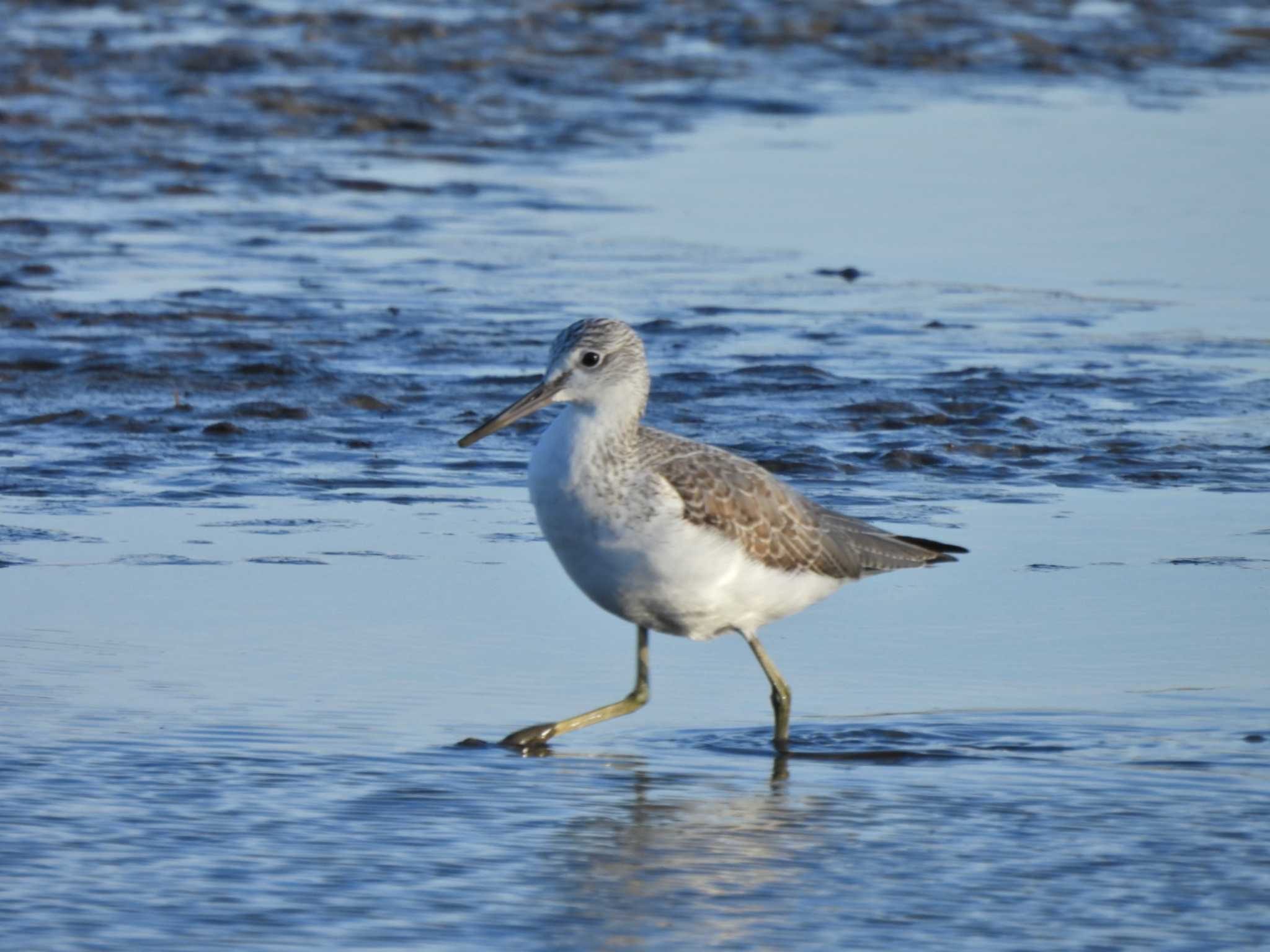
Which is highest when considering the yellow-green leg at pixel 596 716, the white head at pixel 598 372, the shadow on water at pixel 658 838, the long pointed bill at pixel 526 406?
the white head at pixel 598 372

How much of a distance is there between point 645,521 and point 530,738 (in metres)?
0.64

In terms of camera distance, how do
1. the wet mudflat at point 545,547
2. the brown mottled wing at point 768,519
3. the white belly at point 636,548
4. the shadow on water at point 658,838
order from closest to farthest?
1. the shadow on water at point 658,838
2. the wet mudflat at point 545,547
3. the white belly at point 636,548
4. the brown mottled wing at point 768,519

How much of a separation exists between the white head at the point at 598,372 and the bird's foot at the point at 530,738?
2.87ft

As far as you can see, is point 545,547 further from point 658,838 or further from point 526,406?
point 658,838

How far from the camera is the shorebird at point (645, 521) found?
6395 millimetres

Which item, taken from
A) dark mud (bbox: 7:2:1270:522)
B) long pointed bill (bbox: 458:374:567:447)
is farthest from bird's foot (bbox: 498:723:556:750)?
dark mud (bbox: 7:2:1270:522)

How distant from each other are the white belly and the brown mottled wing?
0.20 feet

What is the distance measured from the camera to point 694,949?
4996 millimetres

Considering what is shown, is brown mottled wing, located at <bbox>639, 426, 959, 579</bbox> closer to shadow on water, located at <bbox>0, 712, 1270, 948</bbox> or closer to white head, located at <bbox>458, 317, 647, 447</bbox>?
white head, located at <bbox>458, 317, 647, 447</bbox>

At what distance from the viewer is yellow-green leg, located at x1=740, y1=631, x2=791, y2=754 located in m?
6.47

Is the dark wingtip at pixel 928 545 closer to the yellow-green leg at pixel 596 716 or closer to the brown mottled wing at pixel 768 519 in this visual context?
the brown mottled wing at pixel 768 519

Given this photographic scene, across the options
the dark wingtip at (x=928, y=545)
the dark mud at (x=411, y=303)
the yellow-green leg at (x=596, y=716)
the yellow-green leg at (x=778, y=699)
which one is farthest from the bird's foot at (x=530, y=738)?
the dark mud at (x=411, y=303)

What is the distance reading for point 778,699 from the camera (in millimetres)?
6562

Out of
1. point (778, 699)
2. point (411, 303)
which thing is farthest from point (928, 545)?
point (411, 303)
